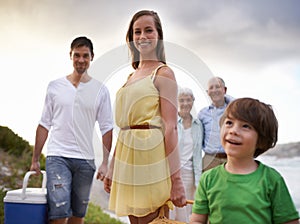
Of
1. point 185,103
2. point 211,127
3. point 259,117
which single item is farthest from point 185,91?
point 259,117

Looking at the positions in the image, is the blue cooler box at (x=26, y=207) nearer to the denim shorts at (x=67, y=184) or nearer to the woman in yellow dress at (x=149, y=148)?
the denim shorts at (x=67, y=184)

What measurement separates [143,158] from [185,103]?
0.74 m

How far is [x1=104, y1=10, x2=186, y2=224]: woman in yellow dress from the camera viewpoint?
1468mm

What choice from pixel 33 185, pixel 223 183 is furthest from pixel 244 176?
pixel 33 185

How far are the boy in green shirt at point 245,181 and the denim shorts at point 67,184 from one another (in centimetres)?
129

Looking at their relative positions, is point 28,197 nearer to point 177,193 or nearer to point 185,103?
point 185,103

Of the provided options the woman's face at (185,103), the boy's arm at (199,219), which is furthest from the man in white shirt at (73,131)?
the boy's arm at (199,219)

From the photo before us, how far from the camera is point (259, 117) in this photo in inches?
43.9

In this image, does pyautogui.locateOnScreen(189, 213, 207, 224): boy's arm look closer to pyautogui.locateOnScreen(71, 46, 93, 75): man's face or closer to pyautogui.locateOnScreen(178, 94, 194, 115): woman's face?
pyautogui.locateOnScreen(178, 94, 194, 115): woman's face

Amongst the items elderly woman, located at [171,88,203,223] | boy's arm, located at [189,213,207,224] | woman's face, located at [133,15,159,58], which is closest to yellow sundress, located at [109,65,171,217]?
woman's face, located at [133,15,159,58]

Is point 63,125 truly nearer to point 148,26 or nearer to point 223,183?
point 148,26

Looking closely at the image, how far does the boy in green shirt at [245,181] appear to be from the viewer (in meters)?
1.07

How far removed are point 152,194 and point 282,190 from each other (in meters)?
0.50

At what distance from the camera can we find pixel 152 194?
1.46 metres
